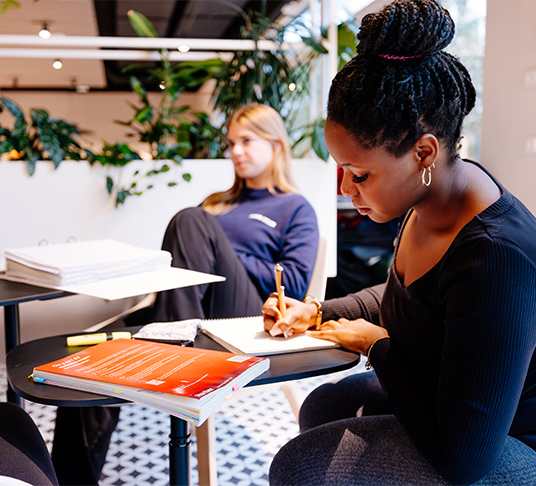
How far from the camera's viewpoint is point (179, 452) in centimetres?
90

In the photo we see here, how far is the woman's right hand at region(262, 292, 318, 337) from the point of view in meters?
1.08

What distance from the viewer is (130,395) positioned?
0.78 meters

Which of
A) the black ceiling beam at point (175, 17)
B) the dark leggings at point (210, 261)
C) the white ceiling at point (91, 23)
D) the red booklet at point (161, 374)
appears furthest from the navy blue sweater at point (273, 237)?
the black ceiling beam at point (175, 17)

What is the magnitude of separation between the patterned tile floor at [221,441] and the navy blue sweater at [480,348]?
0.75 metres

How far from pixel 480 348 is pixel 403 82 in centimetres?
40

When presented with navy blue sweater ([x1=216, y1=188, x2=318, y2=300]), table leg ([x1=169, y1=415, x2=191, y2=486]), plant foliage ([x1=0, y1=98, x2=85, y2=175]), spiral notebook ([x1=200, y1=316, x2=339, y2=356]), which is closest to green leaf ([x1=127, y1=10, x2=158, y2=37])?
plant foliage ([x1=0, y1=98, x2=85, y2=175])

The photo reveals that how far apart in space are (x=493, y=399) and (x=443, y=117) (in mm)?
424

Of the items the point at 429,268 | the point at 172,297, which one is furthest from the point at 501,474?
the point at 172,297

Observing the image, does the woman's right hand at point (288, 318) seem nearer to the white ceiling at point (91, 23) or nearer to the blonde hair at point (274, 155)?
the blonde hair at point (274, 155)

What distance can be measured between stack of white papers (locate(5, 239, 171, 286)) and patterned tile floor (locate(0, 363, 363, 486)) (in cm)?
48

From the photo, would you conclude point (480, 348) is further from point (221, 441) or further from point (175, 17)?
point (175, 17)

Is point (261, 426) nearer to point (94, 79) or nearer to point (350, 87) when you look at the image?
point (350, 87)

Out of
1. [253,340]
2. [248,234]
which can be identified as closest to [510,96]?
[248,234]

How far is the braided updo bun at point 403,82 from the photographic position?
845 mm
